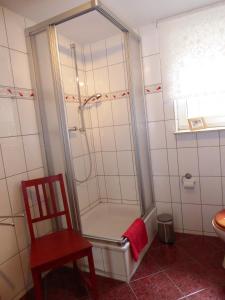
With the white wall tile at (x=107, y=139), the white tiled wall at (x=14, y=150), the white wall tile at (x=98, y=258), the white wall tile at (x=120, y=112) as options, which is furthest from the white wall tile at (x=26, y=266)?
the white wall tile at (x=120, y=112)

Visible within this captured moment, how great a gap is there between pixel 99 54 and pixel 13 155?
1.50m

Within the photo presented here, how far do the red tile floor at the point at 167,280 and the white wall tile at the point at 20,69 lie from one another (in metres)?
1.67

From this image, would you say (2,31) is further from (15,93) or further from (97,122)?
(97,122)

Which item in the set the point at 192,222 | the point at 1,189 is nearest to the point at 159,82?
the point at 192,222

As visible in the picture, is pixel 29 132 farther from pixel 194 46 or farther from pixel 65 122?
pixel 194 46

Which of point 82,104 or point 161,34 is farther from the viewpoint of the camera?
point 82,104

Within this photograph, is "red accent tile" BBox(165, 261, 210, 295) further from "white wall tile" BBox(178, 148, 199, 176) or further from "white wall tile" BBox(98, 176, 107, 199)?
"white wall tile" BBox(98, 176, 107, 199)

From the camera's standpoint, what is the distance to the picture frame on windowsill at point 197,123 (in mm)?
2111

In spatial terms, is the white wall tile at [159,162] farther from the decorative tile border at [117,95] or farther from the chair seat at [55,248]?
the chair seat at [55,248]

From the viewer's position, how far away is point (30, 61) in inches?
74.6

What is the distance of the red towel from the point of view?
1.84m

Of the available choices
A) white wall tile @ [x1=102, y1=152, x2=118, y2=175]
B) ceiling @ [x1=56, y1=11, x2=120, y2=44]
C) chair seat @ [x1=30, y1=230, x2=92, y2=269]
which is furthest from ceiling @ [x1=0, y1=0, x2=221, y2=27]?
chair seat @ [x1=30, y1=230, x2=92, y2=269]

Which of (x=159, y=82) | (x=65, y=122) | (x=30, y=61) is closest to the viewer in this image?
(x=65, y=122)

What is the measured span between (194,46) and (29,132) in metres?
1.68
